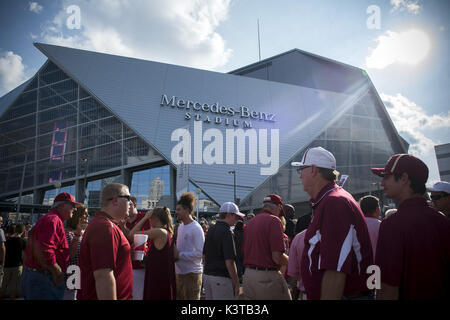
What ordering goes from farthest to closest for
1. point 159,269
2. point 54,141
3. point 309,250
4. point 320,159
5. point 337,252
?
point 54,141 → point 159,269 → point 320,159 → point 309,250 → point 337,252

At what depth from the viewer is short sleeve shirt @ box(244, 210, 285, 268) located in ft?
12.4

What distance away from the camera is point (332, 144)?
3444cm

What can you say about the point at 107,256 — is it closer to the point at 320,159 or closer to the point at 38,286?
the point at 320,159

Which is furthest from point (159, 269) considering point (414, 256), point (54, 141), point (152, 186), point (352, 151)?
point (352, 151)

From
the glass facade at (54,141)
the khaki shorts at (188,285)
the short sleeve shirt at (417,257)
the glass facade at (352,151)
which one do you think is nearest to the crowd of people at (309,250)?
the short sleeve shirt at (417,257)

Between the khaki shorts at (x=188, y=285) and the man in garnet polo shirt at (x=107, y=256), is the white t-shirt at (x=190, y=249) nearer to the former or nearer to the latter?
the khaki shorts at (x=188, y=285)

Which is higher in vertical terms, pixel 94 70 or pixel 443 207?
pixel 94 70

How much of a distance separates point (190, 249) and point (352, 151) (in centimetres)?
3518

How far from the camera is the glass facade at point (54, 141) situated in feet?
103

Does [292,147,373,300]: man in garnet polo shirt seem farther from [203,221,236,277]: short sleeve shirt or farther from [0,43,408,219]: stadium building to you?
[0,43,408,219]: stadium building

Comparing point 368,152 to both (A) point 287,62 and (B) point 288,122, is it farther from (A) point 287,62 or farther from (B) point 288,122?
(A) point 287,62

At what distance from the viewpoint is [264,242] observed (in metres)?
3.88
